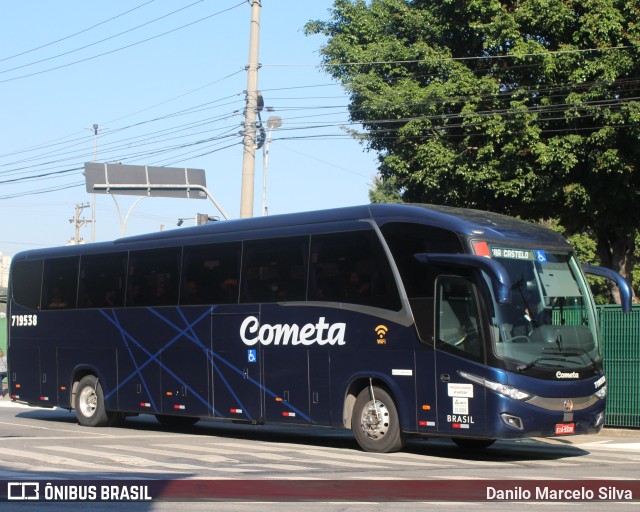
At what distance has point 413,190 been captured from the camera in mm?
27609

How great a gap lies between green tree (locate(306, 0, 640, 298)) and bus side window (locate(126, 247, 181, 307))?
8686 millimetres

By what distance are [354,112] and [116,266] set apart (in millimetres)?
9445

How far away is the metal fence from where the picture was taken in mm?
19578

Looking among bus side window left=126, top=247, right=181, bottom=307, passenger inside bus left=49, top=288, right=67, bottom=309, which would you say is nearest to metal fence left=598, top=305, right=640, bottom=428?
bus side window left=126, top=247, right=181, bottom=307

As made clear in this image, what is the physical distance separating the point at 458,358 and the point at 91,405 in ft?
31.5

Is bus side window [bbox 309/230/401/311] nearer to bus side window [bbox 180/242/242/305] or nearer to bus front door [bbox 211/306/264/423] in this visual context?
bus front door [bbox 211/306/264/423]

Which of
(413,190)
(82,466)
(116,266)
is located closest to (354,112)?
(413,190)

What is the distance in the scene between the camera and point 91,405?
2112 centimetres

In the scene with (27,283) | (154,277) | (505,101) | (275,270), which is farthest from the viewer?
(505,101)

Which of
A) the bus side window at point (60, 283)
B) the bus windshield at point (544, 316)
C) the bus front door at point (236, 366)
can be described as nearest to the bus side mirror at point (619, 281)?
the bus windshield at point (544, 316)

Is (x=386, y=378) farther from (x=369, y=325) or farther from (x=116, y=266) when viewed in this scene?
(x=116, y=266)

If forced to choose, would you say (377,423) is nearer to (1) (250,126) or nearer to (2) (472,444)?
(2) (472,444)

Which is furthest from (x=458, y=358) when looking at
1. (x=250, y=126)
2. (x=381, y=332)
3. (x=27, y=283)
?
(x=250, y=126)

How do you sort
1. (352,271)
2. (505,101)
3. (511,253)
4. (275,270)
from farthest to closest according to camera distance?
(505,101)
(275,270)
(352,271)
(511,253)
